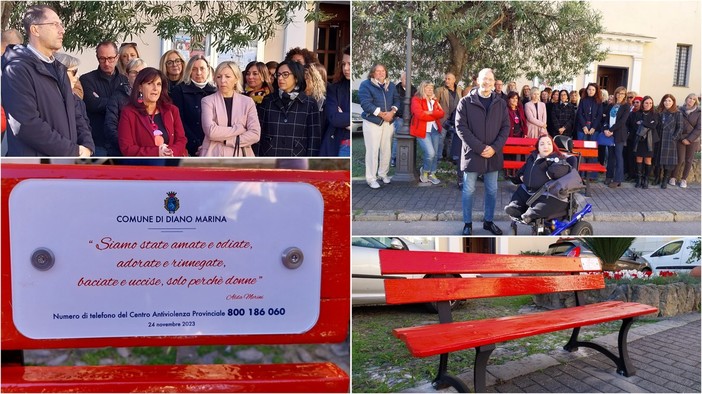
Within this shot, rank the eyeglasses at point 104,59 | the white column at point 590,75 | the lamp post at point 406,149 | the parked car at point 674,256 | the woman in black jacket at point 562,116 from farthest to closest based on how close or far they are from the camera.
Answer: the woman in black jacket at point 562,116
the lamp post at point 406,149
the white column at point 590,75
the parked car at point 674,256
the eyeglasses at point 104,59

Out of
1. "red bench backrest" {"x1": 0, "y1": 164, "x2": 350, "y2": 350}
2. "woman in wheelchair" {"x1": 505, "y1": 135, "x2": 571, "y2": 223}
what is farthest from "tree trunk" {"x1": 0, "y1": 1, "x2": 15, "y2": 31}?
"woman in wheelchair" {"x1": 505, "y1": 135, "x2": 571, "y2": 223}

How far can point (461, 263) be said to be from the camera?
3783mm

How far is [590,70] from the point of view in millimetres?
7668

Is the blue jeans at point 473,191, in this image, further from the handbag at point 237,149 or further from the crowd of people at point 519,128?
the handbag at point 237,149

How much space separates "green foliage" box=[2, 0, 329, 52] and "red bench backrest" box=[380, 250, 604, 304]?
→ 2.30 metres

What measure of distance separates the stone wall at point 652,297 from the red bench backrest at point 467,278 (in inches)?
81.8

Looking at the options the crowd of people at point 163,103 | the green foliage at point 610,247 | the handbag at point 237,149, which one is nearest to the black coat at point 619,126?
the green foliage at point 610,247

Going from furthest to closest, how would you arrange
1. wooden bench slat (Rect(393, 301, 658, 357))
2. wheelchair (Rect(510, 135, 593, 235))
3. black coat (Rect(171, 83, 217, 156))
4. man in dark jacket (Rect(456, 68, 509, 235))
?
man in dark jacket (Rect(456, 68, 509, 235)), wheelchair (Rect(510, 135, 593, 235)), black coat (Rect(171, 83, 217, 156)), wooden bench slat (Rect(393, 301, 658, 357))

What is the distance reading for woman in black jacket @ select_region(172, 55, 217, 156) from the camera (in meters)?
4.97

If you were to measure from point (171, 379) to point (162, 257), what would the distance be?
0.48 metres

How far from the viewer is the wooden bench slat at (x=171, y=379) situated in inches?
91.6

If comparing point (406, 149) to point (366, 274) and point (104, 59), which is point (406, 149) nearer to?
point (366, 274)

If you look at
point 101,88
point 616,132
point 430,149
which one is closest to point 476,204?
point 430,149

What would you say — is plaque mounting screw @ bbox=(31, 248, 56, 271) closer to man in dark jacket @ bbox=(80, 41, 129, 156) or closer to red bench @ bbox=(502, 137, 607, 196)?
man in dark jacket @ bbox=(80, 41, 129, 156)
